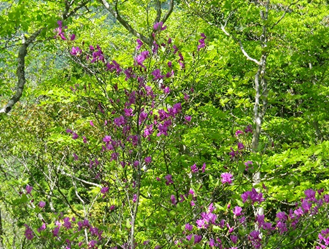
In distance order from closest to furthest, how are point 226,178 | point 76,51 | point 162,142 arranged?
point 226,178
point 76,51
point 162,142

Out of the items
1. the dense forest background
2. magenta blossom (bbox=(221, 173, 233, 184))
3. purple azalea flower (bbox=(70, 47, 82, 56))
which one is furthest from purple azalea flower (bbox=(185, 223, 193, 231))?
purple azalea flower (bbox=(70, 47, 82, 56))

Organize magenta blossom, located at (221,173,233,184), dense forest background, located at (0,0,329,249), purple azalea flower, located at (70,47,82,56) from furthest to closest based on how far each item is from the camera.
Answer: purple azalea flower, located at (70,47,82,56) < dense forest background, located at (0,0,329,249) < magenta blossom, located at (221,173,233,184)

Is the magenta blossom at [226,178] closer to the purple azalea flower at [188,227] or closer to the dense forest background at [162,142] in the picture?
the dense forest background at [162,142]

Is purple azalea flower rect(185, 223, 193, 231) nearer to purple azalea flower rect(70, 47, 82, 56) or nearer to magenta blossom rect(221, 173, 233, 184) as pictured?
magenta blossom rect(221, 173, 233, 184)

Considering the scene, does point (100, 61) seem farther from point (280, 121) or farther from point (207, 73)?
point (280, 121)

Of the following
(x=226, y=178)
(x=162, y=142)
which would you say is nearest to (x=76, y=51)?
(x=162, y=142)

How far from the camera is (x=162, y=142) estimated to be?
3.28m

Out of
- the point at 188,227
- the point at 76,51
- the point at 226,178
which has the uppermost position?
the point at 76,51

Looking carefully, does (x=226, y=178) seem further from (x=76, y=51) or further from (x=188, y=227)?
(x=76, y=51)

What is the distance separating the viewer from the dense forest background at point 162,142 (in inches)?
106

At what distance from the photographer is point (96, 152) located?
427cm

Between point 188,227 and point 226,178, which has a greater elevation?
point 226,178

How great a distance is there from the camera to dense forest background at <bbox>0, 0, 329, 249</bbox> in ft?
8.82

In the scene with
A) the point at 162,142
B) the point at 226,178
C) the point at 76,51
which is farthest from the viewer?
the point at 162,142
